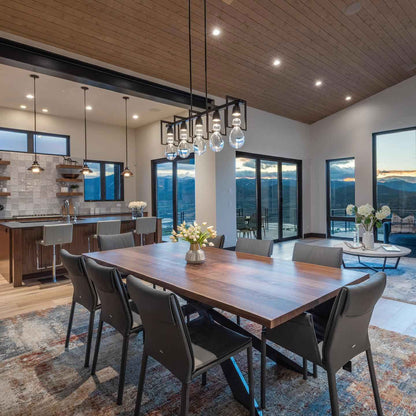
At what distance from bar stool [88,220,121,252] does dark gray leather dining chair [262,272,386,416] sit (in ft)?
13.7

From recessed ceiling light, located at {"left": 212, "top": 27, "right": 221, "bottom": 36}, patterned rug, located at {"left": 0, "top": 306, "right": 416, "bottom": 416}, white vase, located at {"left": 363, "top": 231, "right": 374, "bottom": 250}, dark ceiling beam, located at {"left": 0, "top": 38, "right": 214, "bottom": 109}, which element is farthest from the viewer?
white vase, located at {"left": 363, "top": 231, "right": 374, "bottom": 250}

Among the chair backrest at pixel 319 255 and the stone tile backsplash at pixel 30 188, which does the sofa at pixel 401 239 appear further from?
the stone tile backsplash at pixel 30 188

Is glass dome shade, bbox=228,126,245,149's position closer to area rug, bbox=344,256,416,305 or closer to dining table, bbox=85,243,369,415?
dining table, bbox=85,243,369,415

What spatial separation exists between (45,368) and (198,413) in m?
1.30

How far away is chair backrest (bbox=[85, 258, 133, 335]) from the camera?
6.51ft

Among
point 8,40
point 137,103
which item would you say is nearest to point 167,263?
point 8,40

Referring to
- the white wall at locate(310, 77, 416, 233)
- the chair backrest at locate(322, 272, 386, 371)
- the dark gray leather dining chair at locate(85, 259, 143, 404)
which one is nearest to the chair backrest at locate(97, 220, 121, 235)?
the dark gray leather dining chair at locate(85, 259, 143, 404)

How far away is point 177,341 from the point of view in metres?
1.51

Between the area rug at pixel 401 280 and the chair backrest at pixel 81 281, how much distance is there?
3.51 metres

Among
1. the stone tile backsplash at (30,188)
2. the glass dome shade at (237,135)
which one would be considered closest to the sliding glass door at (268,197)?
the stone tile backsplash at (30,188)

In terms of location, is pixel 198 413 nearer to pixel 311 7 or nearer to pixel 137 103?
pixel 311 7

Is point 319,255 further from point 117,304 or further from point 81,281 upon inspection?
point 81,281

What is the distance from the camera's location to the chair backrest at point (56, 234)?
452cm

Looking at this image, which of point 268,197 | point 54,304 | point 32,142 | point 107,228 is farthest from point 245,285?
point 32,142
